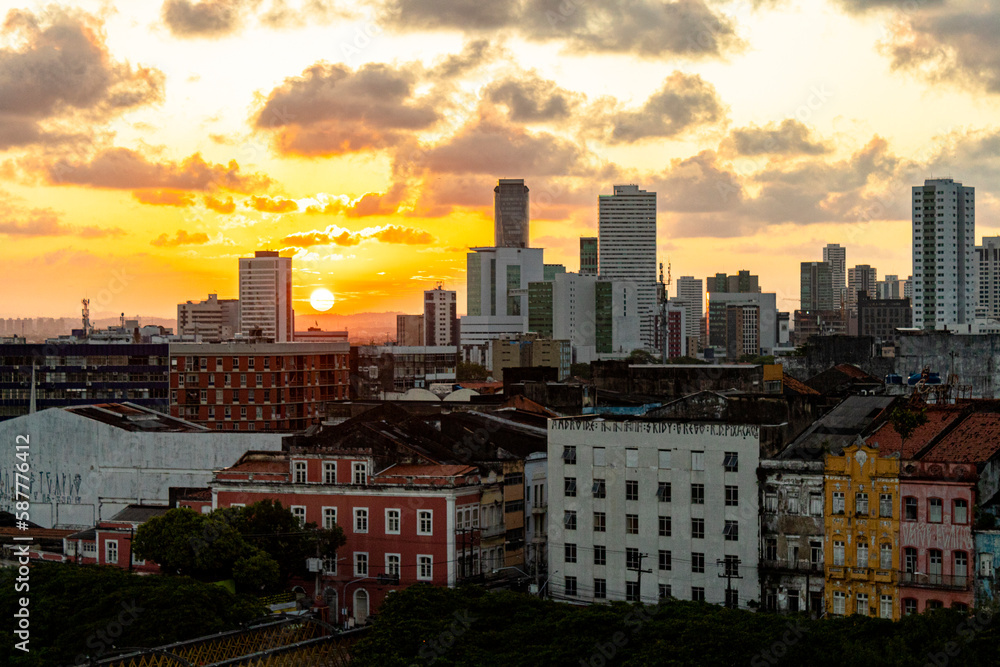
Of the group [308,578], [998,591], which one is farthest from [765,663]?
[308,578]

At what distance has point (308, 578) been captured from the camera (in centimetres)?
8144

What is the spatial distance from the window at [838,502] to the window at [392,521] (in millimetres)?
25930

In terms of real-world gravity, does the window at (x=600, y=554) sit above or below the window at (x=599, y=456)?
below

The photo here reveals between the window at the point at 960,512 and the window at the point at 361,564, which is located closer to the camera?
the window at the point at 960,512

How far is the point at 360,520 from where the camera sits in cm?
8250

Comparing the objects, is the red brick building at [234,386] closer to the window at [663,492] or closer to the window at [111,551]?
the window at [111,551]

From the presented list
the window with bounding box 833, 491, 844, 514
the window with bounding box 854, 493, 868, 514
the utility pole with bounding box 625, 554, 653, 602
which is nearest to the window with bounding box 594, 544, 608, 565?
the utility pole with bounding box 625, 554, 653, 602

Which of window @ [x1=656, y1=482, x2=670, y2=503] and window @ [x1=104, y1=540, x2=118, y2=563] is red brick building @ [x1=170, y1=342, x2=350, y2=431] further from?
window @ [x1=656, y1=482, x2=670, y2=503]

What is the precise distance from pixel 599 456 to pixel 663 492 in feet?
14.9

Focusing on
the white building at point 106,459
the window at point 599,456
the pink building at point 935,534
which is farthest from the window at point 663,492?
the white building at point 106,459

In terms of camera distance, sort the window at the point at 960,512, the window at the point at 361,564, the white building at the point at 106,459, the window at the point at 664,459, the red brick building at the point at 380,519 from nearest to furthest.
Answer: the window at the point at 960,512 → the window at the point at 664,459 → the red brick building at the point at 380,519 → the window at the point at 361,564 → the white building at the point at 106,459

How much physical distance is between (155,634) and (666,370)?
75436 mm

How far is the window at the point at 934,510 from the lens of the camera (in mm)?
66938

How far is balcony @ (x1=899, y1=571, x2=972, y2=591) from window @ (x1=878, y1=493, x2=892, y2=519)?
294 centimetres
